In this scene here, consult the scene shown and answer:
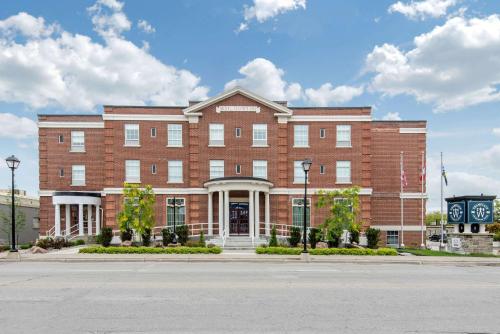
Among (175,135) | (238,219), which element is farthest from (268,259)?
(175,135)

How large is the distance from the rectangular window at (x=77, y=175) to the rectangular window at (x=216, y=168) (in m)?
12.0

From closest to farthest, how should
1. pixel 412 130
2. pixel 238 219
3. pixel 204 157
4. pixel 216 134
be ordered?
pixel 238 219, pixel 204 157, pixel 216 134, pixel 412 130

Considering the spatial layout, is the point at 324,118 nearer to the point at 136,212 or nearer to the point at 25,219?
the point at 136,212

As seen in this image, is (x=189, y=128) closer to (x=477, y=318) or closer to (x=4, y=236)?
(x=4, y=236)

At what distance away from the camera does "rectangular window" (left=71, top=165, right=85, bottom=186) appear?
3331 centimetres

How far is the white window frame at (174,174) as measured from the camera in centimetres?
3266

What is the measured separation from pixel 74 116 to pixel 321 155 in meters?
22.9

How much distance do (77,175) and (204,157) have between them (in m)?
11.9

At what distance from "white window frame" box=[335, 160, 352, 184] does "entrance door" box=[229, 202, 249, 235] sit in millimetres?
8910

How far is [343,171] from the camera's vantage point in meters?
33.0

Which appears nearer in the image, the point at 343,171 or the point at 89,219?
the point at 89,219

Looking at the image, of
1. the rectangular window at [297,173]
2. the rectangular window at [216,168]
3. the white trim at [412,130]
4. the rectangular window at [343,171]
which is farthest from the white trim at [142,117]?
the white trim at [412,130]

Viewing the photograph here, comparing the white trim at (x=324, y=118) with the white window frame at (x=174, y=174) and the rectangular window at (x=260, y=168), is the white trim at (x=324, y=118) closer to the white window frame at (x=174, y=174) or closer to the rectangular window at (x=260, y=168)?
the rectangular window at (x=260, y=168)

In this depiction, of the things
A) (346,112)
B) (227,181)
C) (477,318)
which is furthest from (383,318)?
(346,112)
